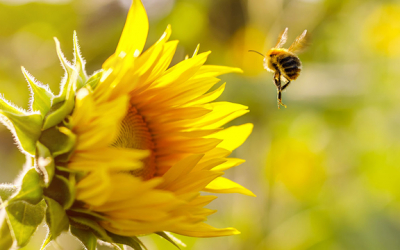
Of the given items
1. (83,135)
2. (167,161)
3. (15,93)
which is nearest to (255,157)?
(15,93)

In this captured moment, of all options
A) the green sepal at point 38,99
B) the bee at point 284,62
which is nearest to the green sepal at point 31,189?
the green sepal at point 38,99

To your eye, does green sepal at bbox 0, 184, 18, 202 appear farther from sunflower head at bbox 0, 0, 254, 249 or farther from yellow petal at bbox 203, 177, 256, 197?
yellow petal at bbox 203, 177, 256, 197

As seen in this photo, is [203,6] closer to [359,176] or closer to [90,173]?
[359,176]

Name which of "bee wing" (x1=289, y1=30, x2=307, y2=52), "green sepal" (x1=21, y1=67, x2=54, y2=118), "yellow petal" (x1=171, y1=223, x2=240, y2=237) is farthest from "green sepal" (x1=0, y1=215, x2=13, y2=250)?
"bee wing" (x1=289, y1=30, x2=307, y2=52)

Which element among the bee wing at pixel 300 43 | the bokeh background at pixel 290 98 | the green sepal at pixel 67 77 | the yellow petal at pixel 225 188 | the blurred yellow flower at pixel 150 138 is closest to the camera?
the blurred yellow flower at pixel 150 138

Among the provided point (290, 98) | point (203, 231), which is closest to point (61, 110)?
point (203, 231)

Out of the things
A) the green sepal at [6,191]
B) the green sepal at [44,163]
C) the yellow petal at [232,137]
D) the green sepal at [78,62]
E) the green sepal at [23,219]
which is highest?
the yellow petal at [232,137]

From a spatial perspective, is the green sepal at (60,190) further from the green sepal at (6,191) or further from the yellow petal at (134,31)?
the yellow petal at (134,31)

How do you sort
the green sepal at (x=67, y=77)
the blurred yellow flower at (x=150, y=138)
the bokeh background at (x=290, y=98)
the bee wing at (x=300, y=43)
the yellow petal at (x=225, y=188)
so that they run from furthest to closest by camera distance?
the bokeh background at (x=290, y=98) < the bee wing at (x=300, y=43) < the yellow petal at (x=225, y=188) < the green sepal at (x=67, y=77) < the blurred yellow flower at (x=150, y=138)
